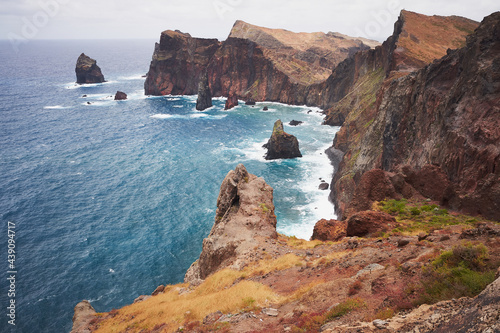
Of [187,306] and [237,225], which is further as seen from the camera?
[237,225]

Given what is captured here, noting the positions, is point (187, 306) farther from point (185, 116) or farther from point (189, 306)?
point (185, 116)

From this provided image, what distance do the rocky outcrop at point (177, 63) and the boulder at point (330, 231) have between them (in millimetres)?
153213

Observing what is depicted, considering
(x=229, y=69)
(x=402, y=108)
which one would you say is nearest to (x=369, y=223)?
(x=402, y=108)

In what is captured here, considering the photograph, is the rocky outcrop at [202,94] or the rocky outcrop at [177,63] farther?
the rocky outcrop at [177,63]

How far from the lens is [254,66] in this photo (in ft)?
521

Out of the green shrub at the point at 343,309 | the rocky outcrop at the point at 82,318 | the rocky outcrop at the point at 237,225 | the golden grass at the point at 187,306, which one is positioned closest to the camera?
the green shrub at the point at 343,309

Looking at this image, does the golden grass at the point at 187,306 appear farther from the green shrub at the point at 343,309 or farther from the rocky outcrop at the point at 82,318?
the green shrub at the point at 343,309

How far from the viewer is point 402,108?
42094mm

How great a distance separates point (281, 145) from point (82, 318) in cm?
6268

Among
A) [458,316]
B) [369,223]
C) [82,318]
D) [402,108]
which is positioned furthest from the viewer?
[402,108]

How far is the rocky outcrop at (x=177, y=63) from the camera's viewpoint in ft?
532

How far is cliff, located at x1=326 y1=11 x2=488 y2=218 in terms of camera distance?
31.5 metres

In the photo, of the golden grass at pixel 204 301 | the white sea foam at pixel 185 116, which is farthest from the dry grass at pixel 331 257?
the white sea foam at pixel 185 116

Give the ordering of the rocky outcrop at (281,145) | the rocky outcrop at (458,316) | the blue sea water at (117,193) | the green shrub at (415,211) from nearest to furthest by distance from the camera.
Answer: the rocky outcrop at (458,316) < the green shrub at (415,211) < the blue sea water at (117,193) < the rocky outcrop at (281,145)
